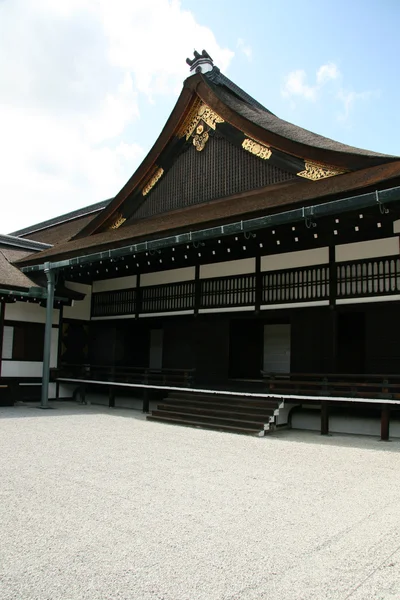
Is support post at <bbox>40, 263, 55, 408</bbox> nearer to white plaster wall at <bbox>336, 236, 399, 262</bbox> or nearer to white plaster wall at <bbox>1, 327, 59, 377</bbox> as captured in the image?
white plaster wall at <bbox>1, 327, 59, 377</bbox>

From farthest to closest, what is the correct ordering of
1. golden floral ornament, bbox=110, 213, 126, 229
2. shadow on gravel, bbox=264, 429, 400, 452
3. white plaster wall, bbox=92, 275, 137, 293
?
golden floral ornament, bbox=110, 213, 126, 229 → white plaster wall, bbox=92, 275, 137, 293 → shadow on gravel, bbox=264, 429, 400, 452

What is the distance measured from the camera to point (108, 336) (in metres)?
15.4

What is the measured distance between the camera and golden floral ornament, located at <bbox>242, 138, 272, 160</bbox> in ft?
39.4

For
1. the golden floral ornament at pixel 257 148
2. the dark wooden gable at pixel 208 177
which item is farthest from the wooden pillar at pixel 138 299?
the golden floral ornament at pixel 257 148

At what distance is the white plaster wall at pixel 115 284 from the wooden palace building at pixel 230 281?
0.04 metres

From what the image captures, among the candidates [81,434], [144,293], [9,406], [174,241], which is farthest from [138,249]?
[9,406]

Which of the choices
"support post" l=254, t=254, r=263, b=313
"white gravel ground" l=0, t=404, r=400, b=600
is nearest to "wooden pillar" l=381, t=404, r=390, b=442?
"white gravel ground" l=0, t=404, r=400, b=600

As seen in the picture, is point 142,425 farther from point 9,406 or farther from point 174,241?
point 9,406

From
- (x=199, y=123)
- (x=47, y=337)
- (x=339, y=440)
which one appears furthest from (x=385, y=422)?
(x=199, y=123)

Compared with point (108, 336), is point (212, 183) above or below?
above

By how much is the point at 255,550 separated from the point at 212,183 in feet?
35.4

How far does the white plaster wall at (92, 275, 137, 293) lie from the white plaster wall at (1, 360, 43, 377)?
2923mm

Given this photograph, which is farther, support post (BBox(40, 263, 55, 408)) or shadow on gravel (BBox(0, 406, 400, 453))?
support post (BBox(40, 263, 55, 408))

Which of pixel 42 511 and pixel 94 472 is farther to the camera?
pixel 94 472
